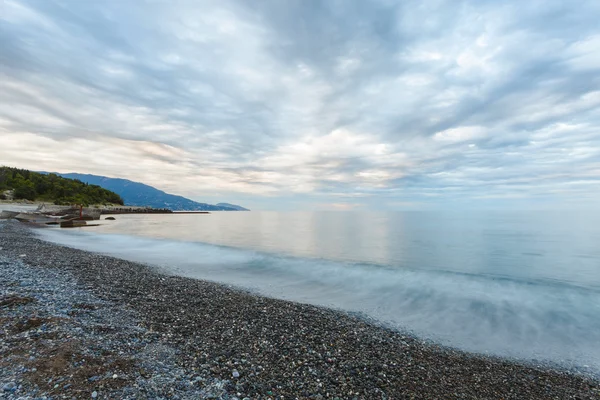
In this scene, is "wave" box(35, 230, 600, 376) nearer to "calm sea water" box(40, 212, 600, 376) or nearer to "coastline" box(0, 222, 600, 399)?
"calm sea water" box(40, 212, 600, 376)

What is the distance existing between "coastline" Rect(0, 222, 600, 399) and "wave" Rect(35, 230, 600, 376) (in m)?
2.24

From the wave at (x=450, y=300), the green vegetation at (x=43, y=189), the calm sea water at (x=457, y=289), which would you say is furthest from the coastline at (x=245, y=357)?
the green vegetation at (x=43, y=189)

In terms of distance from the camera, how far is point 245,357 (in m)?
6.85

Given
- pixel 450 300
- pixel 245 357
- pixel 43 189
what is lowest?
pixel 450 300

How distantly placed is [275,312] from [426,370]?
5238 mm

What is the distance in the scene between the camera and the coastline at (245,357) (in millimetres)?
5555

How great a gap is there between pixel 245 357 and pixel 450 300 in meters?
13.7

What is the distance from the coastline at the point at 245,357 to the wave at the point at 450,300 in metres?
2.24

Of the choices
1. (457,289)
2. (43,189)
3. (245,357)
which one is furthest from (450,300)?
(43,189)

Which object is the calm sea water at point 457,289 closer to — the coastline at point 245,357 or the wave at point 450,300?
the wave at point 450,300

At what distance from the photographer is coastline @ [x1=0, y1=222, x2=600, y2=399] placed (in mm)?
5555

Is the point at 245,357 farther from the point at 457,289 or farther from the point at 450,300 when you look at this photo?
the point at 457,289

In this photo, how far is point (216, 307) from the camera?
10.6 meters

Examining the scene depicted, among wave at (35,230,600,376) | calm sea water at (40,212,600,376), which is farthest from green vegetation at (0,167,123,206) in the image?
wave at (35,230,600,376)
